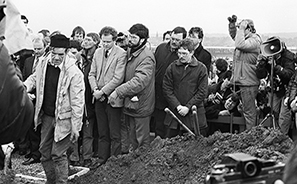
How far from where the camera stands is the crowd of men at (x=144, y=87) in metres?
6.32

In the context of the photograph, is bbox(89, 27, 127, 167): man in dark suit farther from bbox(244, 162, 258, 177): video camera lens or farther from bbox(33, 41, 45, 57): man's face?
bbox(244, 162, 258, 177): video camera lens

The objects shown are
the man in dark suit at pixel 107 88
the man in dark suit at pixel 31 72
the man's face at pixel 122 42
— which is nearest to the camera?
the man in dark suit at pixel 107 88

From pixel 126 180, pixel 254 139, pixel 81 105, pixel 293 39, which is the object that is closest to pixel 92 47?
pixel 81 105

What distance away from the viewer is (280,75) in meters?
7.23

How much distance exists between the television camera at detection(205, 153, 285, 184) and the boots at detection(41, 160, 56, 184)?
4.88 metres

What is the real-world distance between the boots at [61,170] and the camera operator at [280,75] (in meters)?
3.13

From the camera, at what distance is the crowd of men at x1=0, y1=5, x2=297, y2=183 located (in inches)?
249

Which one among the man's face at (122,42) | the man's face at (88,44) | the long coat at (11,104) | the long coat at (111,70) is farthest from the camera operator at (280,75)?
the long coat at (11,104)

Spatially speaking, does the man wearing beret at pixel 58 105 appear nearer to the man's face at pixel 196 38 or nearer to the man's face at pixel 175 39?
the man's face at pixel 175 39

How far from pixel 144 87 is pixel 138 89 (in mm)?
118

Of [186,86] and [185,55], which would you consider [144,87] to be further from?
[185,55]

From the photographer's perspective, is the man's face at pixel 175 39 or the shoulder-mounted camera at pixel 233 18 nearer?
the man's face at pixel 175 39

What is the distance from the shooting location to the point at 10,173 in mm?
6938

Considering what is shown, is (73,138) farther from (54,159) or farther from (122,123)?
(122,123)
